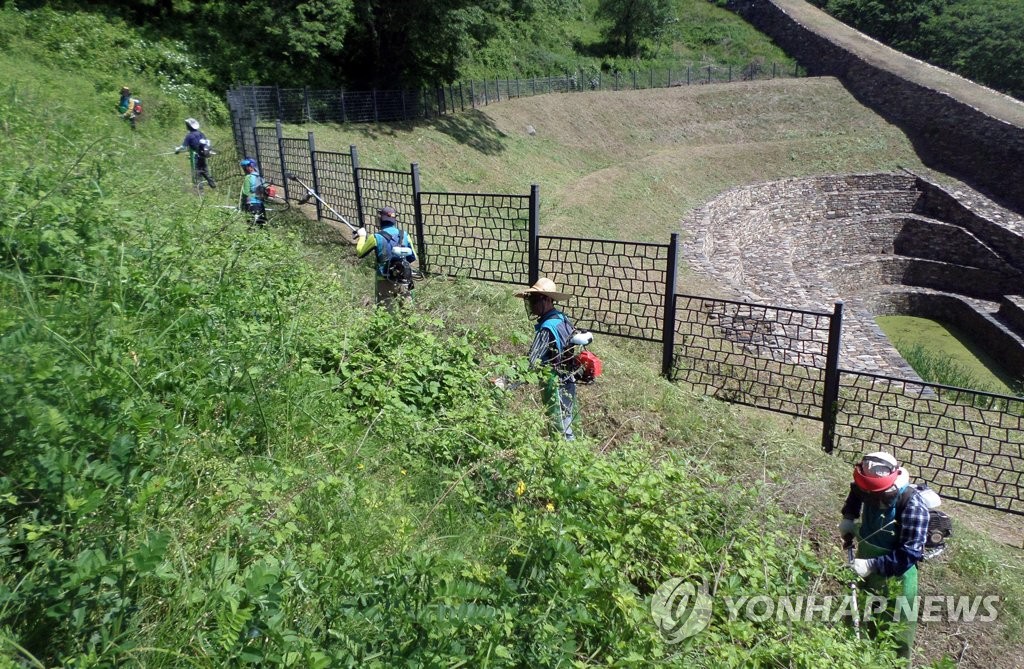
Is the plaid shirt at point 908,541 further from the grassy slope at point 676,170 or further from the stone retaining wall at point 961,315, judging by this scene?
the stone retaining wall at point 961,315

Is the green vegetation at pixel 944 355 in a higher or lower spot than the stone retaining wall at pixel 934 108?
lower

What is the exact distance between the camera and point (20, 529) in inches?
87.9

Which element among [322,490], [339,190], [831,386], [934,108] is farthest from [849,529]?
[934,108]

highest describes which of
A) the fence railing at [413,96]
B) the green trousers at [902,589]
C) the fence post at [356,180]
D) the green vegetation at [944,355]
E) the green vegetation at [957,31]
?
the green vegetation at [957,31]

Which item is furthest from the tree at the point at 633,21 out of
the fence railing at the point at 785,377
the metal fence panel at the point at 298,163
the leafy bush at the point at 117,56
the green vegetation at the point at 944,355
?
the fence railing at the point at 785,377

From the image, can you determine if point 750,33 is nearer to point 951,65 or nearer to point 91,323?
point 951,65

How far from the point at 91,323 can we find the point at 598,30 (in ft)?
134

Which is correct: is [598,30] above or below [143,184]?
above

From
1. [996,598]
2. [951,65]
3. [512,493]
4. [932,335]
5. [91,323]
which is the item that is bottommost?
[932,335]

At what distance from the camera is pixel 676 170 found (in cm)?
2245

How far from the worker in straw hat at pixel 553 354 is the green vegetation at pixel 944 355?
11676 mm

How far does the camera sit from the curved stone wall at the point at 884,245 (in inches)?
699

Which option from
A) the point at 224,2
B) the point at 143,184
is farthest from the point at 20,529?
the point at 224,2

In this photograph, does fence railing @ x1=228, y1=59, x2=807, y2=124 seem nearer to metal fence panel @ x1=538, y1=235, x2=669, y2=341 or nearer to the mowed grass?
the mowed grass
